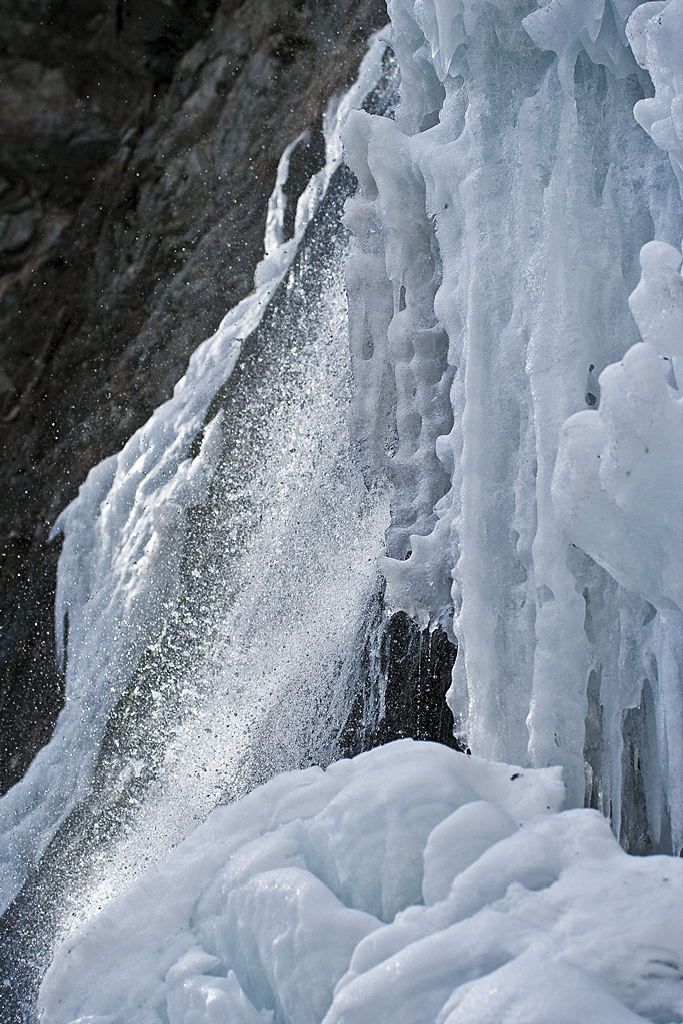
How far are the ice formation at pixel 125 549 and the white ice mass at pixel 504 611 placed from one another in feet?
1.85

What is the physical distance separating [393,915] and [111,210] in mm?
4748

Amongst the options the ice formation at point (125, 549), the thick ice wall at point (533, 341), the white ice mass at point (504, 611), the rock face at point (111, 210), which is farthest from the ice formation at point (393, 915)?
the rock face at point (111, 210)

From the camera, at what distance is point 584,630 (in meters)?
1.61

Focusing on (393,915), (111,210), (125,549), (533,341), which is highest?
(111,210)

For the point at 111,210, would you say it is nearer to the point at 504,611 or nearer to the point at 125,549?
the point at 125,549

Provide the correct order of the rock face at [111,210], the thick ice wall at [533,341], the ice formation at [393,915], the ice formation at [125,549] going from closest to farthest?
the ice formation at [393,915], the thick ice wall at [533,341], the ice formation at [125,549], the rock face at [111,210]

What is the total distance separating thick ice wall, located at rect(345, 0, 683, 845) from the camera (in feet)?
5.21

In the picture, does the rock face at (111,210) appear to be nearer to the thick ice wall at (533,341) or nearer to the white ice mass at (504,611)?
the white ice mass at (504,611)

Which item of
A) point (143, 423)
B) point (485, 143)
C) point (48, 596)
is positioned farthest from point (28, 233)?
point (485, 143)

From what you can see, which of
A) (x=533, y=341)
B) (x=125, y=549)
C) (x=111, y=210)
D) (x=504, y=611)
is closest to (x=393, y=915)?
(x=504, y=611)

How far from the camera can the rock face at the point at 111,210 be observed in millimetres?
4078

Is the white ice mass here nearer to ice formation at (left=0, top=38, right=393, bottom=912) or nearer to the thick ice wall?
the thick ice wall

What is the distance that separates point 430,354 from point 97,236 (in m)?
3.29

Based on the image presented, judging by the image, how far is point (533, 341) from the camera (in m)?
1.74
